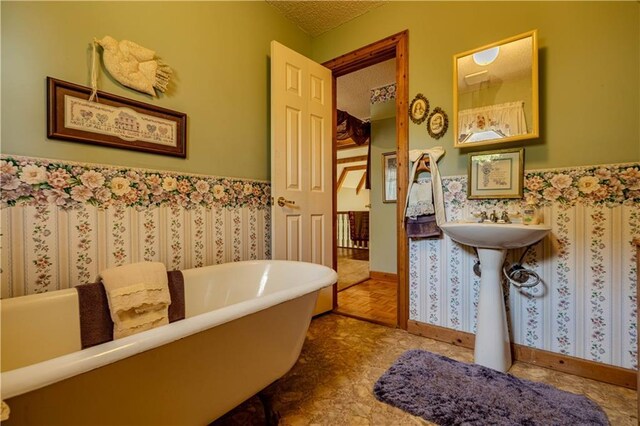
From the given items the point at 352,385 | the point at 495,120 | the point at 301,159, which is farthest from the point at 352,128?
the point at 352,385

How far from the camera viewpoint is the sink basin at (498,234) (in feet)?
4.48

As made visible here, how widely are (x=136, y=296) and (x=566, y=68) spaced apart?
2527 mm

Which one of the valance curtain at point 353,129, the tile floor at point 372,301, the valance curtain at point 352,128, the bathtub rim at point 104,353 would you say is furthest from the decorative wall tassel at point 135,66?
the valance curtain at point 352,128

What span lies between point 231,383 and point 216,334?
0.26 m

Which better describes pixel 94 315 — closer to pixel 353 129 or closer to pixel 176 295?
pixel 176 295

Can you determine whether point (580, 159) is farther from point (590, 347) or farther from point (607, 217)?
point (590, 347)

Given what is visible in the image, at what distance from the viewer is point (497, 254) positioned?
60.2 inches

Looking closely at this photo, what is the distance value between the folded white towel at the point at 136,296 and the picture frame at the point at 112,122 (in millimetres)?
680

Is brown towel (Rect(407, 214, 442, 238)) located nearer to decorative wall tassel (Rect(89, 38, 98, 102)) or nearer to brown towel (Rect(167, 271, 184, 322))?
brown towel (Rect(167, 271, 184, 322))

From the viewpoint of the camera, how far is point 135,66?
152cm

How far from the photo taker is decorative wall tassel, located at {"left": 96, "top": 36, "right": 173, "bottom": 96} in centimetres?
143

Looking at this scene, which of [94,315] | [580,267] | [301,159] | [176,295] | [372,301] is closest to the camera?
[94,315]

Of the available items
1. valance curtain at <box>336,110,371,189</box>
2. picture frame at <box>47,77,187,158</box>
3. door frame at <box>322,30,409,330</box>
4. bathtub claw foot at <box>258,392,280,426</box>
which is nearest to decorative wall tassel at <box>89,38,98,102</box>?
picture frame at <box>47,77,187,158</box>

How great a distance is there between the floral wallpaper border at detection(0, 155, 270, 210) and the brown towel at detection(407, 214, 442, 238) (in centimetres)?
126
